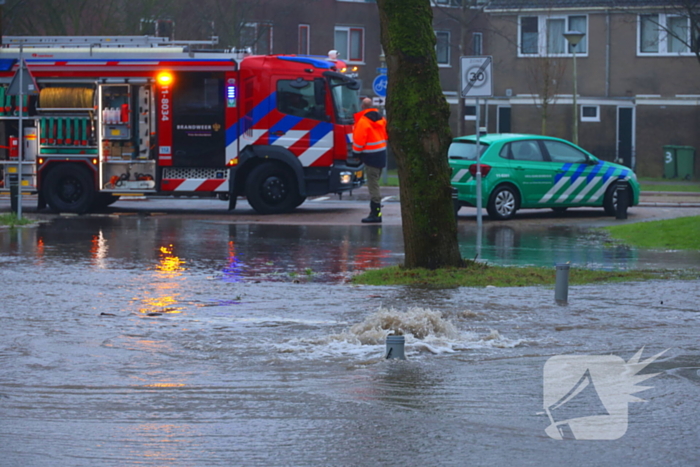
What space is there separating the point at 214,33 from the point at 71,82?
20040 mm

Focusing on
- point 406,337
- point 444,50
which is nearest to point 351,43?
point 444,50

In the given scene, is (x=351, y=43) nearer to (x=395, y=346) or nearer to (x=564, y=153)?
(x=564, y=153)

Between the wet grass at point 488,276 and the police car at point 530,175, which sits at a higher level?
the police car at point 530,175

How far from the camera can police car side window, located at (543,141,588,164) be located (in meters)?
19.9

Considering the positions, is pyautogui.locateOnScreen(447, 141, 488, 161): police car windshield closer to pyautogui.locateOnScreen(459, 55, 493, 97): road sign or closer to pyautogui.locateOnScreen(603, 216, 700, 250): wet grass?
pyautogui.locateOnScreen(603, 216, 700, 250): wet grass

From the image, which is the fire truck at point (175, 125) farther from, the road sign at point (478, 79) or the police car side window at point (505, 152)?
the road sign at point (478, 79)

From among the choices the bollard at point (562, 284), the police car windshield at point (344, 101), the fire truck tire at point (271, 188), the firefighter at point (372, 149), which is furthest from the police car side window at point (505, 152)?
the bollard at point (562, 284)

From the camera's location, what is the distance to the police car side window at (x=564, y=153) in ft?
65.4

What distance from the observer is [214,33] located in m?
40.5

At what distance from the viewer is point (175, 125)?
2078 centimetres

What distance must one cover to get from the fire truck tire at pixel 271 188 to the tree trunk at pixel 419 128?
31.3 ft

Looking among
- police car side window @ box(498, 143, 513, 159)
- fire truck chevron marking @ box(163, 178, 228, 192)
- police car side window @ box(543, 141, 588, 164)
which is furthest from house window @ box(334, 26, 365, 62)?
police car side window @ box(498, 143, 513, 159)

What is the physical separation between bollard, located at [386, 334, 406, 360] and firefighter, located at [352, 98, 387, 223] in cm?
1120

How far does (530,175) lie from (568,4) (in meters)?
26.2
